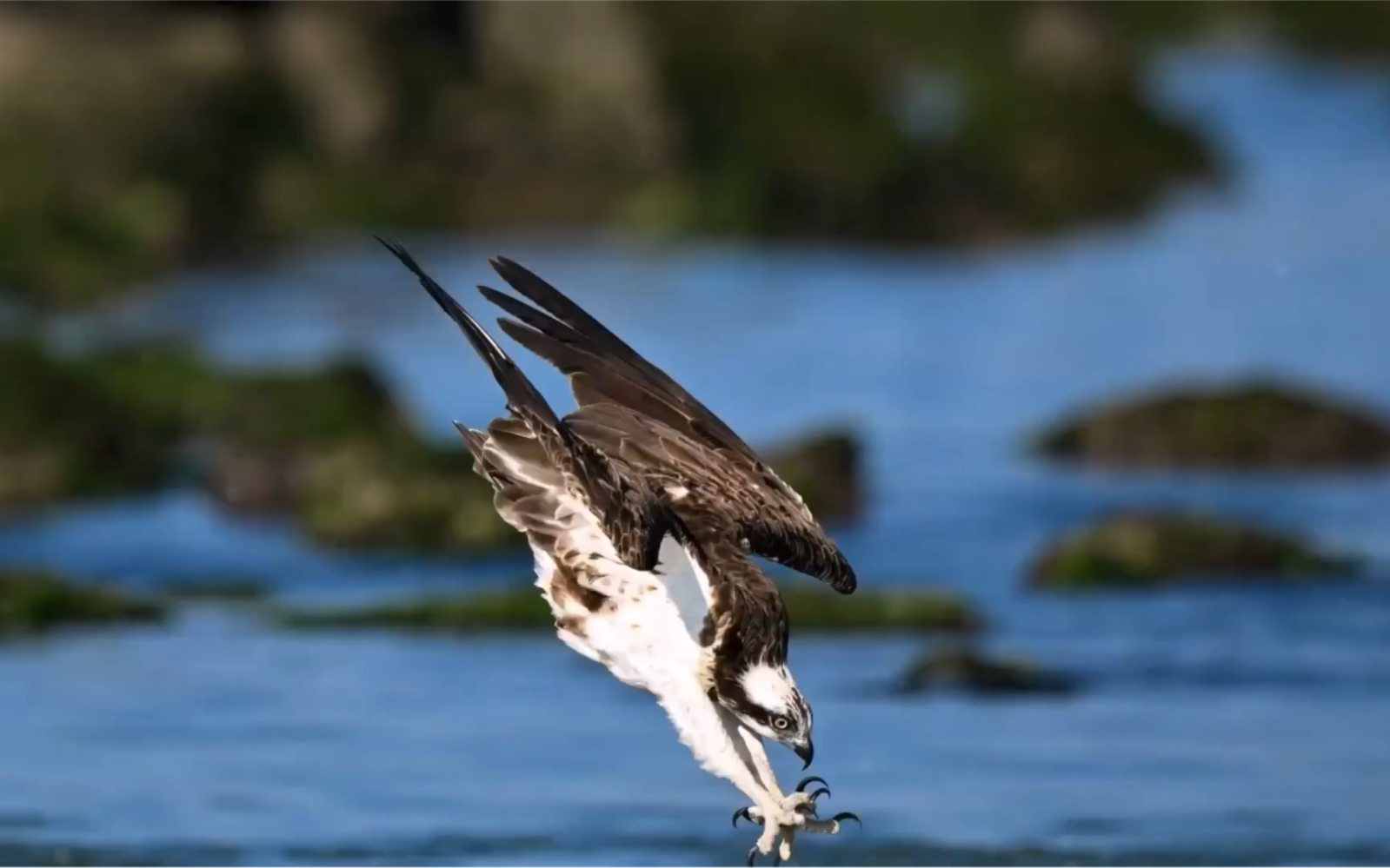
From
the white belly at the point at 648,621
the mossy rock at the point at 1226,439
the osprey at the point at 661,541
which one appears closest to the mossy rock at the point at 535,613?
the mossy rock at the point at 1226,439

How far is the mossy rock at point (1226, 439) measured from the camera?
23281mm

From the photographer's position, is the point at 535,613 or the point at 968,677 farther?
the point at 535,613

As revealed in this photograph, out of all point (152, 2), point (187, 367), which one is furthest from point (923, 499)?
point (152, 2)

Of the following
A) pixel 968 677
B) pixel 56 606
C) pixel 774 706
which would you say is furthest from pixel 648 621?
pixel 56 606

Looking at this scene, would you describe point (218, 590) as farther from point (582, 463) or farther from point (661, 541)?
point (582, 463)

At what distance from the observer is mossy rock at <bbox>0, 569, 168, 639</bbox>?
63.4ft

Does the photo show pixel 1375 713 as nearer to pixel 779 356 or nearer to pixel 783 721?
pixel 779 356

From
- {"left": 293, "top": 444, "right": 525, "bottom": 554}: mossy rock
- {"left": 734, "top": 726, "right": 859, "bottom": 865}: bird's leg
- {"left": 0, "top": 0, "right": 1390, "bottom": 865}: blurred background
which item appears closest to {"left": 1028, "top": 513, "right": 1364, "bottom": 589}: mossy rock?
{"left": 0, "top": 0, "right": 1390, "bottom": 865}: blurred background

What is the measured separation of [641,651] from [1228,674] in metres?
10.9

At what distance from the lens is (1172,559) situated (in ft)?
67.4

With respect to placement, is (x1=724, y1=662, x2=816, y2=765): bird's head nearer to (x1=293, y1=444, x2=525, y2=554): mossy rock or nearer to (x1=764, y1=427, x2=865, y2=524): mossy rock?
(x1=293, y1=444, x2=525, y2=554): mossy rock

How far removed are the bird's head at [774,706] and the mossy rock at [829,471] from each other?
40.8ft

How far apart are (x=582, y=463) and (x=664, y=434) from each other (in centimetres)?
158

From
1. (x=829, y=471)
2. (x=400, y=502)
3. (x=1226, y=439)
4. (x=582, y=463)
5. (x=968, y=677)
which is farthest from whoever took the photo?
(x=1226, y=439)
